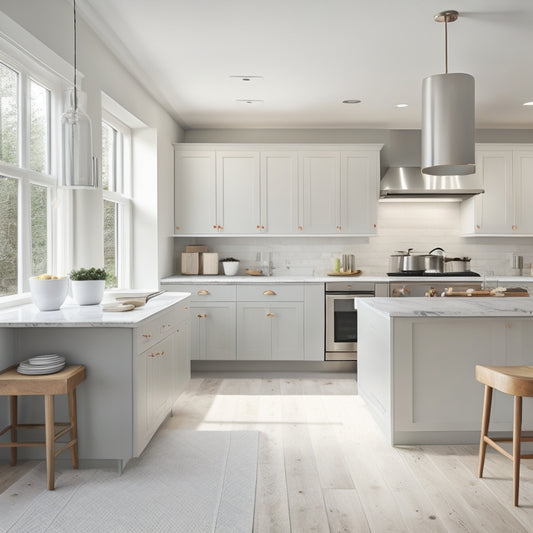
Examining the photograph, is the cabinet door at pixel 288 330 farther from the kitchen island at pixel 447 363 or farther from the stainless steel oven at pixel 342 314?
the kitchen island at pixel 447 363

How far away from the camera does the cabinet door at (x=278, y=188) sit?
5945 mm

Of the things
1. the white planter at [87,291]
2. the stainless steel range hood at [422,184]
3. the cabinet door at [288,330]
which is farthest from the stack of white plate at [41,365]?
the stainless steel range hood at [422,184]

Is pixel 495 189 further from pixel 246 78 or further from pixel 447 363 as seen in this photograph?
pixel 447 363

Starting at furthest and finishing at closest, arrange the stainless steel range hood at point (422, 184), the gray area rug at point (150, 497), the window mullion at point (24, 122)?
1. the stainless steel range hood at point (422, 184)
2. the window mullion at point (24, 122)
3. the gray area rug at point (150, 497)

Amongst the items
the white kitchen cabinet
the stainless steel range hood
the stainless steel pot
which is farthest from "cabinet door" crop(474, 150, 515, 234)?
the white kitchen cabinet

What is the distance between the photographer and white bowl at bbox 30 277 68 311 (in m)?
3.04

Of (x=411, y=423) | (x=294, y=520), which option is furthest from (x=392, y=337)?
(x=294, y=520)

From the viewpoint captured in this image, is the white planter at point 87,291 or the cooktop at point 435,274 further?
the cooktop at point 435,274

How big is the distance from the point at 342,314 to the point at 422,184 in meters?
1.73

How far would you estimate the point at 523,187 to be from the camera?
603 cm

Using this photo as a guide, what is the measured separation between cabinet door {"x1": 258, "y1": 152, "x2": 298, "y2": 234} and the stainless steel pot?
180cm

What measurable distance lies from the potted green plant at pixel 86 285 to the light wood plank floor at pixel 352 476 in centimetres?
110

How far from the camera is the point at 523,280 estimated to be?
18.5 ft

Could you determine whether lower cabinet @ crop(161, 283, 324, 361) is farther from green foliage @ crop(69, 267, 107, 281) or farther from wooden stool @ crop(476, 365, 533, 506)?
wooden stool @ crop(476, 365, 533, 506)
